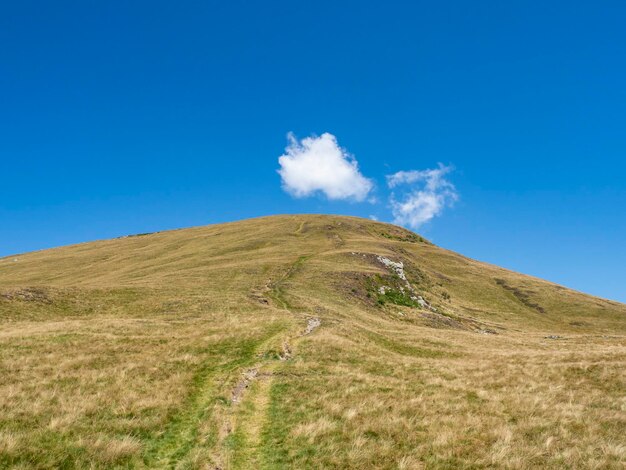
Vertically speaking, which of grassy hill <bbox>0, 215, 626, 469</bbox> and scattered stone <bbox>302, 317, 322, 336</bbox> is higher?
scattered stone <bbox>302, 317, 322, 336</bbox>

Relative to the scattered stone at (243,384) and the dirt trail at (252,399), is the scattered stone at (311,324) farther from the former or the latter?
the scattered stone at (243,384)

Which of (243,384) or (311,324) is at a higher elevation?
(311,324)

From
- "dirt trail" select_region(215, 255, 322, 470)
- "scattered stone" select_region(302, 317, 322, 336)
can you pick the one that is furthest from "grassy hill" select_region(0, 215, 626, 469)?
"scattered stone" select_region(302, 317, 322, 336)

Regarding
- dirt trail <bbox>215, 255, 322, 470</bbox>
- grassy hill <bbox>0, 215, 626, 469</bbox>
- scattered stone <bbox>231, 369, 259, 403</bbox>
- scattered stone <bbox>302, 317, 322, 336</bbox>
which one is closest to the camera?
grassy hill <bbox>0, 215, 626, 469</bbox>

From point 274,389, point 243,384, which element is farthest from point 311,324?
point 274,389

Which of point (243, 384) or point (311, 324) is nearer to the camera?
point (243, 384)

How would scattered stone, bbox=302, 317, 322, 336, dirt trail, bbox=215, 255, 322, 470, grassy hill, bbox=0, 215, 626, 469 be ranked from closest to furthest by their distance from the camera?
grassy hill, bbox=0, 215, 626, 469 < dirt trail, bbox=215, 255, 322, 470 < scattered stone, bbox=302, 317, 322, 336

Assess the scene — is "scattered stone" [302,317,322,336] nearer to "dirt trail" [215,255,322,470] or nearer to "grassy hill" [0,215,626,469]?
"dirt trail" [215,255,322,470]

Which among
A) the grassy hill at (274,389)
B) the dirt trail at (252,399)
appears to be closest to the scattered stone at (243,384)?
the dirt trail at (252,399)

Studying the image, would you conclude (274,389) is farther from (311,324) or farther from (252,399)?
(311,324)

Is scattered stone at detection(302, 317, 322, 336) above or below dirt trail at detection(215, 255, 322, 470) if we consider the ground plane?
above

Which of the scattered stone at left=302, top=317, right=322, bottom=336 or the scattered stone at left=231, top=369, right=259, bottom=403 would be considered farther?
the scattered stone at left=302, top=317, right=322, bottom=336

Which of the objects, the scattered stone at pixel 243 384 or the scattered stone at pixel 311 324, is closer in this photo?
the scattered stone at pixel 243 384

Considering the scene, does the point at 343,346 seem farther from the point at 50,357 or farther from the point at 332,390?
the point at 50,357
